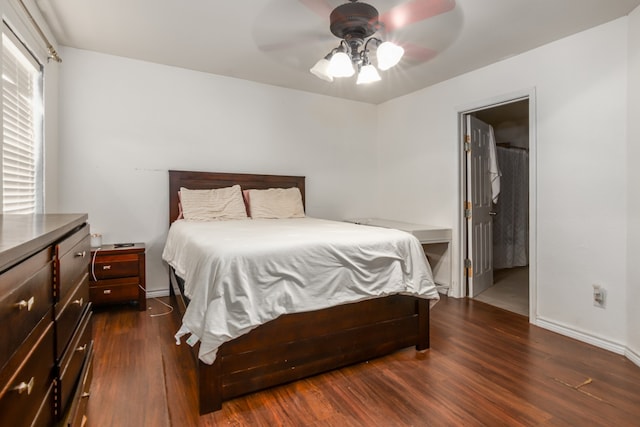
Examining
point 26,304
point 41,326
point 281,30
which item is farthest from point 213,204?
point 26,304

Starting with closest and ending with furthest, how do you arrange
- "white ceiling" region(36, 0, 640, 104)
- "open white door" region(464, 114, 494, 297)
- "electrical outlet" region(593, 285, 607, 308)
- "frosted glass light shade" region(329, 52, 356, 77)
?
"frosted glass light shade" region(329, 52, 356, 77)
"white ceiling" region(36, 0, 640, 104)
"electrical outlet" region(593, 285, 607, 308)
"open white door" region(464, 114, 494, 297)

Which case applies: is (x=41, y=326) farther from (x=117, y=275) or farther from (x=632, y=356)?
(x=632, y=356)

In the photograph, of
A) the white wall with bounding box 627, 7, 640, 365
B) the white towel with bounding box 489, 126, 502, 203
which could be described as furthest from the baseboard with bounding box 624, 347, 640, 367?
the white towel with bounding box 489, 126, 502, 203

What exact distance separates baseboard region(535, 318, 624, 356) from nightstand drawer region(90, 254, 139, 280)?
12.0 ft

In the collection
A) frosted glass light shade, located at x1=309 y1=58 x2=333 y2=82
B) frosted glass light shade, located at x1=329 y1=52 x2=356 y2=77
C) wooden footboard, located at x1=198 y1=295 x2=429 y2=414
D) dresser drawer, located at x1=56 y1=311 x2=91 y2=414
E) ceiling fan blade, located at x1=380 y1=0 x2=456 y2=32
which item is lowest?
wooden footboard, located at x1=198 y1=295 x2=429 y2=414

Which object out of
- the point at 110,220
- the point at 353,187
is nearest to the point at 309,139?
the point at 353,187

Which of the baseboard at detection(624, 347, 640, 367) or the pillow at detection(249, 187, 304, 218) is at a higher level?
the pillow at detection(249, 187, 304, 218)

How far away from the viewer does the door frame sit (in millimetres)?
2920

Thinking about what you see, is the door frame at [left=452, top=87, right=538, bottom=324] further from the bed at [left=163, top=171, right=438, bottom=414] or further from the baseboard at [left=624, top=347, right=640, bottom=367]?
the bed at [left=163, top=171, right=438, bottom=414]

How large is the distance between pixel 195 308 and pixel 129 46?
9.02ft

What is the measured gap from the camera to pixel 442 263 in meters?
3.85

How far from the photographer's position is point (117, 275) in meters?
3.00

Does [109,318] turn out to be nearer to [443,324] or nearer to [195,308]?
[195,308]

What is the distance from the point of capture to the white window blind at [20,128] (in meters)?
2.14
